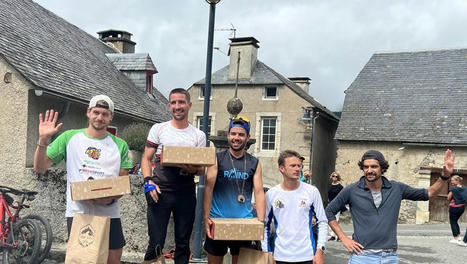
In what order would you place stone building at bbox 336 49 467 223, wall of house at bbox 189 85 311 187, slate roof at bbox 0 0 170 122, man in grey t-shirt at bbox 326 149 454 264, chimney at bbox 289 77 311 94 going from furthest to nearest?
chimney at bbox 289 77 311 94 → wall of house at bbox 189 85 311 187 → stone building at bbox 336 49 467 223 → slate roof at bbox 0 0 170 122 → man in grey t-shirt at bbox 326 149 454 264

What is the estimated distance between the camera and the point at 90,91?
11.6 m

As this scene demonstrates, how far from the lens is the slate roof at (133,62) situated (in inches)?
679

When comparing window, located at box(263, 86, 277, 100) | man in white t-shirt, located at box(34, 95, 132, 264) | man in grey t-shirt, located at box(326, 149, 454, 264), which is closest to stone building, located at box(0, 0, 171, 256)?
man in white t-shirt, located at box(34, 95, 132, 264)

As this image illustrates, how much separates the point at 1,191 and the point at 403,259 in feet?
22.7

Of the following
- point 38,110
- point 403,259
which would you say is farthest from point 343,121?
point 38,110

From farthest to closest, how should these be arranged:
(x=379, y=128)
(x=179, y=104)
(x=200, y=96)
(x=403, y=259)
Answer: (x=200, y=96) < (x=379, y=128) < (x=403, y=259) < (x=179, y=104)

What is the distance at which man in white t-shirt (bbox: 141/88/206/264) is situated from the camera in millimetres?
3717

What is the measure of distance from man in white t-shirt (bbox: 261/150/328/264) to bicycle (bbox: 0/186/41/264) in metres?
3.20

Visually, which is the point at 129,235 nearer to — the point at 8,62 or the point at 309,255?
the point at 309,255

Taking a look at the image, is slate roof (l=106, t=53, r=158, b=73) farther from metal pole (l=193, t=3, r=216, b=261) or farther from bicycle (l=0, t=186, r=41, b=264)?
bicycle (l=0, t=186, r=41, b=264)

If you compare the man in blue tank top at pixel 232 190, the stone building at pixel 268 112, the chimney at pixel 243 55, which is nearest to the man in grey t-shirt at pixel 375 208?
the man in blue tank top at pixel 232 190

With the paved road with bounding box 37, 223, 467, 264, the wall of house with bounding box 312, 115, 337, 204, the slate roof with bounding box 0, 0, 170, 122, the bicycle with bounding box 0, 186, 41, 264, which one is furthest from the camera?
the wall of house with bounding box 312, 115, 337, 204

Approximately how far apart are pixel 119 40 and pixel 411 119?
580 inches

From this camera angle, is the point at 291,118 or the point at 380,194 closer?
the point at 380,194
